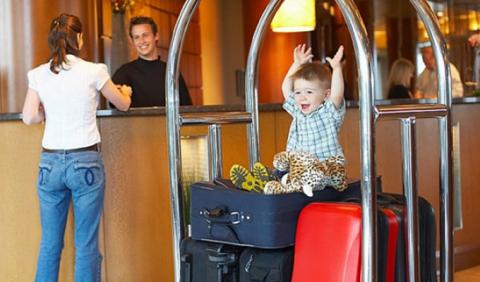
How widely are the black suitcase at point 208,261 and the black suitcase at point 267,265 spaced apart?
6 centimetres

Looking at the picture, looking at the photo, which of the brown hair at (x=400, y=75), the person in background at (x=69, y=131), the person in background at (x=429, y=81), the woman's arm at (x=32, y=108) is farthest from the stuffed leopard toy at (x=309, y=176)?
the brown hair at (x=400, y=75)

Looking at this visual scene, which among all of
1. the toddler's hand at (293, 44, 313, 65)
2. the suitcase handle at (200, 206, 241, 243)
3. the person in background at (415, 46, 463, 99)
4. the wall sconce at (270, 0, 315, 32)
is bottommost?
the suitcase handle at (200, 206, 241, 243)

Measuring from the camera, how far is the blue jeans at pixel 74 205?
3.68m

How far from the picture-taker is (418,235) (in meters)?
2.45

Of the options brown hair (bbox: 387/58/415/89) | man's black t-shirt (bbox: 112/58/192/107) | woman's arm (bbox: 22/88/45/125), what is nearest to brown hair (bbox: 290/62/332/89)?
woman's arm (bbox: 22/88/45/125)

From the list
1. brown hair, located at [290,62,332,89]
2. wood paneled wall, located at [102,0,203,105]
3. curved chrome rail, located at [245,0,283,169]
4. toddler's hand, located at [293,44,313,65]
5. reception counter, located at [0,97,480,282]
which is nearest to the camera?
brown hair, located at [290,62,332,89]

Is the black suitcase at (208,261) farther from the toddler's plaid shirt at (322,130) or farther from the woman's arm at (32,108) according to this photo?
the woman's arm at (32,108)

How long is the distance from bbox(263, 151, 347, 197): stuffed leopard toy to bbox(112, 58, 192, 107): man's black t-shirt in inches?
73.9

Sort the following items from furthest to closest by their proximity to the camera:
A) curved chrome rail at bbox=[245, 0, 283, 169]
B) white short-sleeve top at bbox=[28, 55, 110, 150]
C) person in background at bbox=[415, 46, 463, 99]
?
person in background at bbox=[415, 46, 463, 99] → white short-sleeve top at bbox=[28, 55, 110, 150] → curved chrome rail at bbox=[245, 0, 283, 169]

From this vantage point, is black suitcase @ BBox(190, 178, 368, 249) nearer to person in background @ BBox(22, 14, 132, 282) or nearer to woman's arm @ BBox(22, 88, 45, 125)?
person in background @ BBox(22, 14, 132, 282)

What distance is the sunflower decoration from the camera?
7.00 meters

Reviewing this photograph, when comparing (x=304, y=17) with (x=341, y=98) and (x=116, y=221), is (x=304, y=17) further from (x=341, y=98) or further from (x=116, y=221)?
(x=341, y=98)

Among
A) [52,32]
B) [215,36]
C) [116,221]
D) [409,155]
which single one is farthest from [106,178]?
[215,36]

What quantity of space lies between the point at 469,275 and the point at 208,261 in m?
2.55
